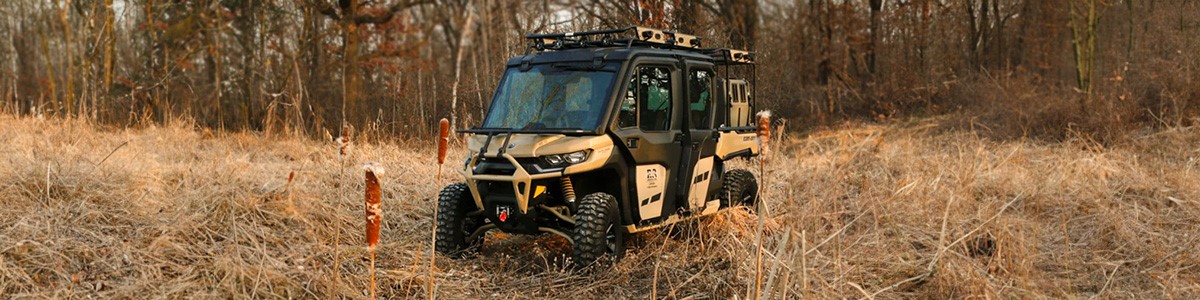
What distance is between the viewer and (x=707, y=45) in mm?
11125

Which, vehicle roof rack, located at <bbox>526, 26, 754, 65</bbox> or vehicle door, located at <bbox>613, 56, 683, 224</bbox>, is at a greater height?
vehicle roof rack, located at <bbox>526, 26, 754, 65</bbox>

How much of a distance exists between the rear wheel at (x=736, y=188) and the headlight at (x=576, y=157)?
178cm

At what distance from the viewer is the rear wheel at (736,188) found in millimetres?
6680

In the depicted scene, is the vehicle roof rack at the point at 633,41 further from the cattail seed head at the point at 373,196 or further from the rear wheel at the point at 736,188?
the cattail seed head at the point at 373,196

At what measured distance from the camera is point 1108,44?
17.7 m

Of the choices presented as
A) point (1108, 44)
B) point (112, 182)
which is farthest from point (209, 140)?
point (1108, 44)

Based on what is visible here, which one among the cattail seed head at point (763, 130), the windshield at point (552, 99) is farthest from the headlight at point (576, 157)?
the cattail seed head at point (763, 130)

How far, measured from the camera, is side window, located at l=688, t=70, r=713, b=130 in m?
6.02

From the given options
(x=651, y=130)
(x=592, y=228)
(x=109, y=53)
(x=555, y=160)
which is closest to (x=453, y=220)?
(x=555, y=160)

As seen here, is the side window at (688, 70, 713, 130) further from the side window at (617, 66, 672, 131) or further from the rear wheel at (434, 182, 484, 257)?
the rear wheel at (434, 182, 484, 257)

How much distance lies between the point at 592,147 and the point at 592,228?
1.46ft

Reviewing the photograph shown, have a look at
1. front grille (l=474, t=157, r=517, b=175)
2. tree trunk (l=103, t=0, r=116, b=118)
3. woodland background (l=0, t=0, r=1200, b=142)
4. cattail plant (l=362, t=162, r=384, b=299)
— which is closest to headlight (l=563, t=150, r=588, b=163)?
front grille (l=474, t=157, r=517, b=175)

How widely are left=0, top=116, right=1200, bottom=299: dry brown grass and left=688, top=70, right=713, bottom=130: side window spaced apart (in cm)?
58

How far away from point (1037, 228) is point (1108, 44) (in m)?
13.2
